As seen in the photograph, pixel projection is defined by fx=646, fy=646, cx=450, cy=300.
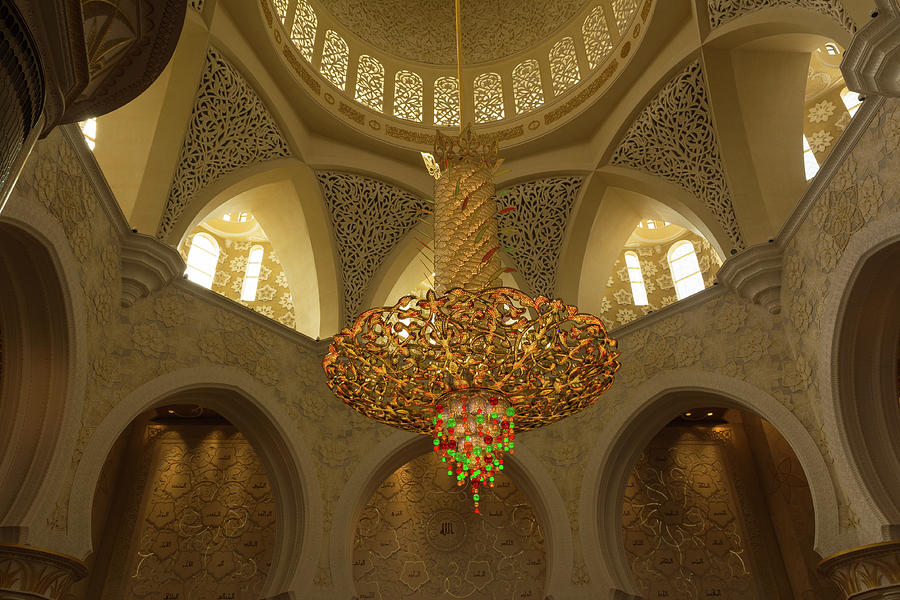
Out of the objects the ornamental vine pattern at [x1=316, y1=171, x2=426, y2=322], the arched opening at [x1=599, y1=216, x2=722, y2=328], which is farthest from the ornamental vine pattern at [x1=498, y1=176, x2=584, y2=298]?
the arched opening at [x1=599, y1=216, x2=722, y2=328]

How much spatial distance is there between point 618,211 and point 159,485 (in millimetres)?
6588

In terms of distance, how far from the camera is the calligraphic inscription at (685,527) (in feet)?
24.2

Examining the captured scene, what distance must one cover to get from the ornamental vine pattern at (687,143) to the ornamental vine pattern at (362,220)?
2.69 meters

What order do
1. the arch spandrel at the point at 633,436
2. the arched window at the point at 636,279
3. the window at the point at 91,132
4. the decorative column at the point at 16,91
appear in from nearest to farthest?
the decorative column at the point at 16,91 → the arch spandrel at the point at 633,436 → the window at the point at 91,132 → the arched window at the point at 636,279

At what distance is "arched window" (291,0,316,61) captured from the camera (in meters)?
7.38

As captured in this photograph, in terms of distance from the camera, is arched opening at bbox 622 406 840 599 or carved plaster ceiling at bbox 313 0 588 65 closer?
arched opening at bbox 622 406 840 599

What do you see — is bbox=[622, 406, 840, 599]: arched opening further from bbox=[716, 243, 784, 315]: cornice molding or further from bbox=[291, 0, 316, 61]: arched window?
bbox=[291, 0, 316, 61]: arched window

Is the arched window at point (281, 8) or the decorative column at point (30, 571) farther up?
the arched window at point (281, 8)

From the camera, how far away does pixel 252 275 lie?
29.5 ft

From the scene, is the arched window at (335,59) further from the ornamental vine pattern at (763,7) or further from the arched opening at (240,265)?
the ornamental vine pattern at (763,7)

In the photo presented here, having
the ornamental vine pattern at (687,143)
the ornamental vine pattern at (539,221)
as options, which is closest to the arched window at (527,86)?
the ornamental vine pattern at (539,221)

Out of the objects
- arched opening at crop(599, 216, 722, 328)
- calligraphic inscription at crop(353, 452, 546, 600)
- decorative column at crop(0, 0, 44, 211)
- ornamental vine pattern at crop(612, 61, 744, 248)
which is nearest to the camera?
decorative column at crop(0, 0, 44, 211)

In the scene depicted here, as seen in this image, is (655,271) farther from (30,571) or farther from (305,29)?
(30,571)

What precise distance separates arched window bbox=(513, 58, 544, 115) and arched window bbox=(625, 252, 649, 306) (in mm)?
2725
